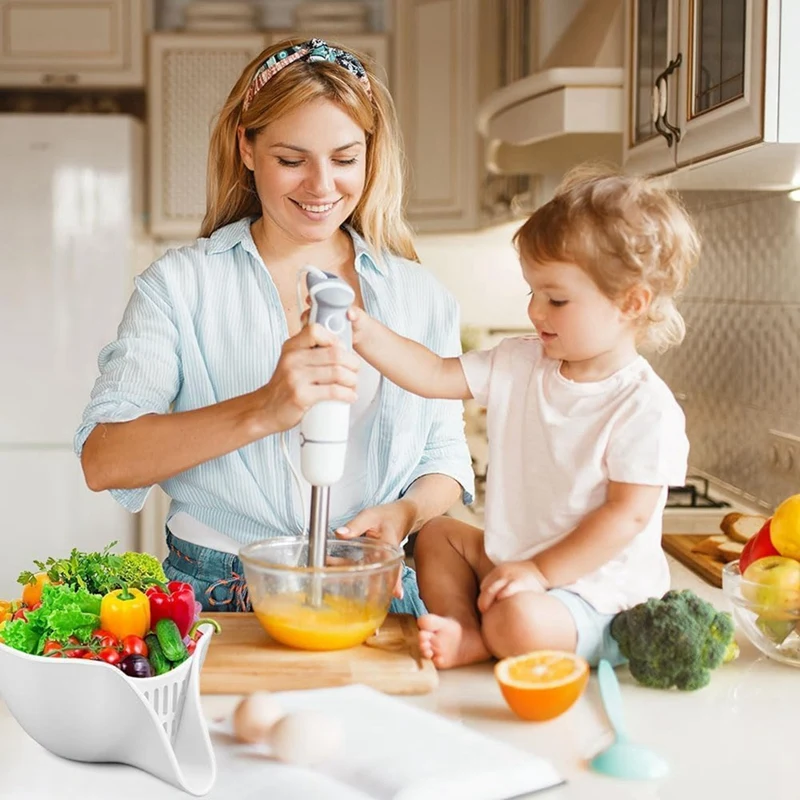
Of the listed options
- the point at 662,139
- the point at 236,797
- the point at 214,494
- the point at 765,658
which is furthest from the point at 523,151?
the point at 236,797

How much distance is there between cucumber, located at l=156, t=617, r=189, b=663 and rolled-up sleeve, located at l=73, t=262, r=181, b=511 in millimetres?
423

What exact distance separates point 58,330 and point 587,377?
9.49 feet

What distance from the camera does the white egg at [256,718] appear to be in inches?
35.9

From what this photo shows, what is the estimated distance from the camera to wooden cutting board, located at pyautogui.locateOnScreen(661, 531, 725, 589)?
169 centimetres

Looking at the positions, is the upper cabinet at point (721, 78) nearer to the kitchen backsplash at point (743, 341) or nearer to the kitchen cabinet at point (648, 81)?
the kitchen cabinet at point (648, 81)

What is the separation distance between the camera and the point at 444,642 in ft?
3.61

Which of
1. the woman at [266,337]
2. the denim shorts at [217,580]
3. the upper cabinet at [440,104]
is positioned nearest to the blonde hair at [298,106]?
the woman at [266,337]

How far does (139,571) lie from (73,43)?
326 cm

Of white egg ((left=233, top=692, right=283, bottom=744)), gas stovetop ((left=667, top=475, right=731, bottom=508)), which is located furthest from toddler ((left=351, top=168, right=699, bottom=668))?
gas stovetop ((left=667, top=475, right=731, bottom=508))

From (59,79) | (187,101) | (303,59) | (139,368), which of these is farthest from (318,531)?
(59,79)

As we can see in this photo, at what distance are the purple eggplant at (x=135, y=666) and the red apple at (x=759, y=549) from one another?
0.64 metres

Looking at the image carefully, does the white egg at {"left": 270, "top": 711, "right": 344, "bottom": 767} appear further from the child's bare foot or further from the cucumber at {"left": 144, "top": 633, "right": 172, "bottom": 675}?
the child's bare foot

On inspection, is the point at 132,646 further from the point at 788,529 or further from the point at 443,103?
the point at 443,103

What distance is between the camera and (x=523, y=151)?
2645 mm
